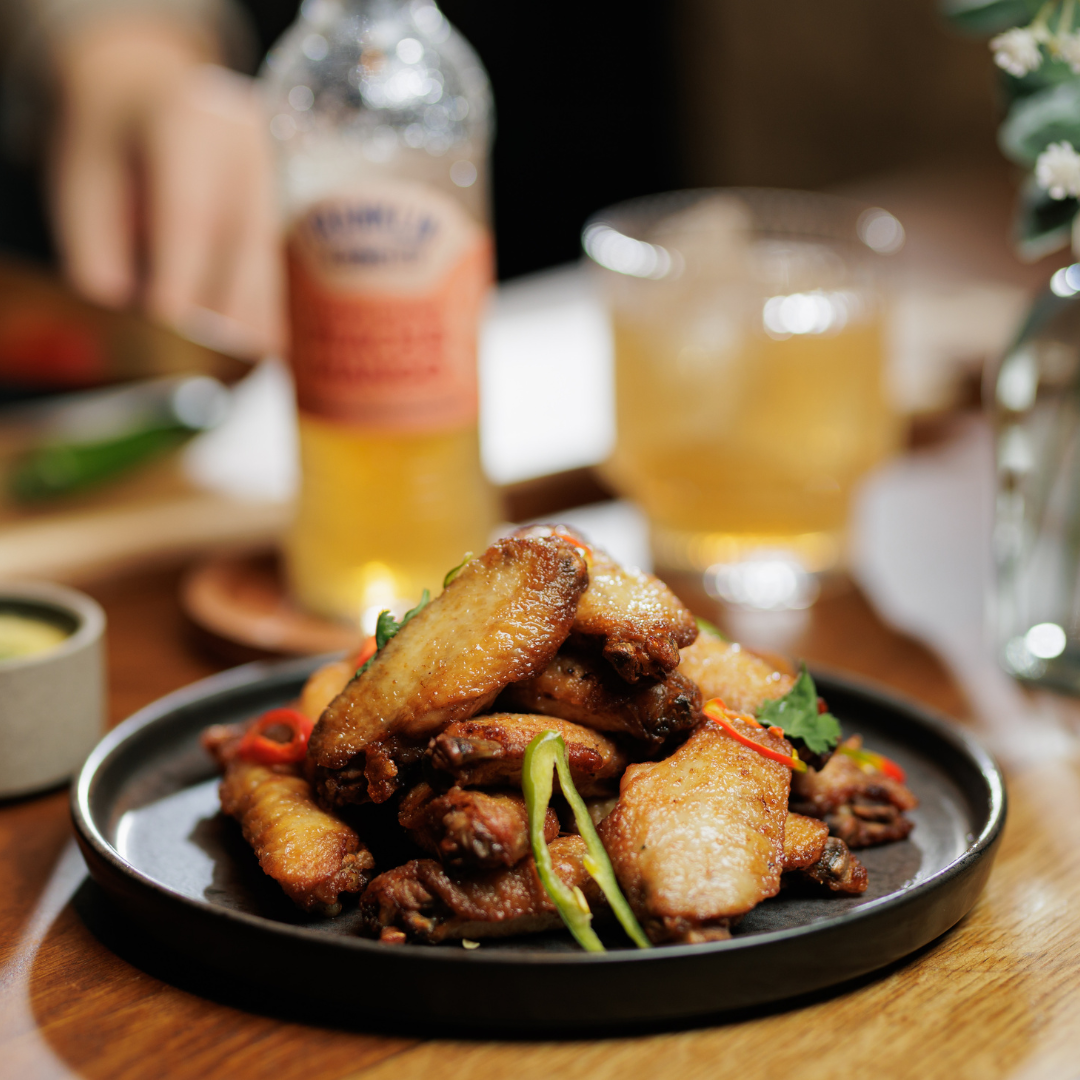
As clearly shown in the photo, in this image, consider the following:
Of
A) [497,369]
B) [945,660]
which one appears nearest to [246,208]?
[497,369]

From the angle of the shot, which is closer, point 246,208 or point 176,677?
point 176,677

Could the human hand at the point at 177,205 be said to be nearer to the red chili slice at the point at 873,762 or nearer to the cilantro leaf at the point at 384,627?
the cilantro leaf at the point at 384,627

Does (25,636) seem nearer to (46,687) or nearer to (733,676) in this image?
(46,687)

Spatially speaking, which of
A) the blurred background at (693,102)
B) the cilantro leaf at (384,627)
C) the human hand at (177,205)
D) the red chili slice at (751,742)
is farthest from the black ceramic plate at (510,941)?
the blurred background at (693,102)

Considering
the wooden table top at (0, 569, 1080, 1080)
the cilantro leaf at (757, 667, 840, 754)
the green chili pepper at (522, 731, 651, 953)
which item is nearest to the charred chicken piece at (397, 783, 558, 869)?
the green chili pepper at (522, 731, 651, 953)

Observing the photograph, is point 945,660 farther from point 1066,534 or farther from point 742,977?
point 742,977

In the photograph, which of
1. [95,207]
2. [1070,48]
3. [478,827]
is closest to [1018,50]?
[1070,48]
